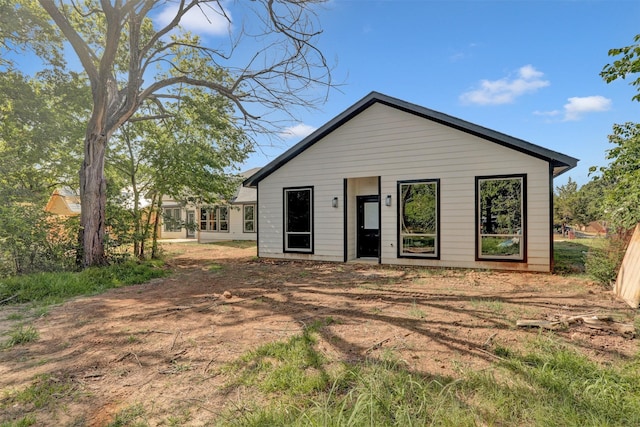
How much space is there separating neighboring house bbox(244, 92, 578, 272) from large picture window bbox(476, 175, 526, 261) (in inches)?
0.9

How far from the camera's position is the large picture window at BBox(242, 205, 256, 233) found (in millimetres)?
19094

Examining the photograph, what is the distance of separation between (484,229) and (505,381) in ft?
22.0

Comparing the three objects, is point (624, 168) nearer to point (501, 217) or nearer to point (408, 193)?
point (501, 217)

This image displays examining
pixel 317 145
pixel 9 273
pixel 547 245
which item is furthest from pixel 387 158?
pixel 9 273

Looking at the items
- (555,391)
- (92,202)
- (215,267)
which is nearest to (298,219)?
(215,267)

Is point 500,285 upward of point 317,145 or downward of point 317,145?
downward

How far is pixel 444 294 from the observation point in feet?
18.7

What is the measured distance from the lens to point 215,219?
20422 millimetres

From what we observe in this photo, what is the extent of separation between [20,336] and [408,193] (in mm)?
8719

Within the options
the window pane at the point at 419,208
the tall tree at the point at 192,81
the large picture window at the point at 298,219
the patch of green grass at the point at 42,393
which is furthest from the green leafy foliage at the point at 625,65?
the patch of green grass at the point at 42,393

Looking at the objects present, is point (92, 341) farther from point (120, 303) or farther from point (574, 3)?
point (574, 3)

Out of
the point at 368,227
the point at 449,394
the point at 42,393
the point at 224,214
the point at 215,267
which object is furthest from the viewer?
the point at 224,214

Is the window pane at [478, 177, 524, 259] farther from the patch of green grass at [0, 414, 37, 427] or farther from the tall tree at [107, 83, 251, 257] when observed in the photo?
the patch of green grass at [0, 414, 37, 427]

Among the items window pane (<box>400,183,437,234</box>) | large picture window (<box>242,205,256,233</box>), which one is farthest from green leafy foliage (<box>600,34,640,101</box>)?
large picture window (<box>242,205,256,233</box>)
